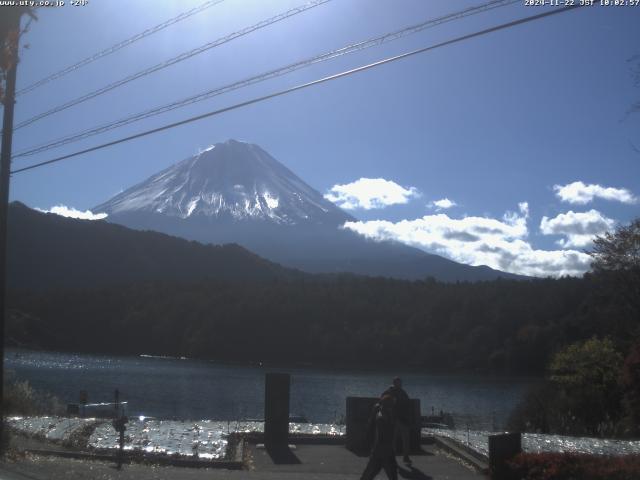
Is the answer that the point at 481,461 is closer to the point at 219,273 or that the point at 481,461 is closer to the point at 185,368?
the point at 185,368

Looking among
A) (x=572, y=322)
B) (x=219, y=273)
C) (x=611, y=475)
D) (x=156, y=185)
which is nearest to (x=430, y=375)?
(x=572, y=322)

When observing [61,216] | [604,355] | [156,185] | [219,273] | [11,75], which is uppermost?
[156,185]

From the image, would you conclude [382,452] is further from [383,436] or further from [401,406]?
[401,406]

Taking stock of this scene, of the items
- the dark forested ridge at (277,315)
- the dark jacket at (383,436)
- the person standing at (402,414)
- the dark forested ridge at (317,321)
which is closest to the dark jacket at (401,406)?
the person standing at (402,414)

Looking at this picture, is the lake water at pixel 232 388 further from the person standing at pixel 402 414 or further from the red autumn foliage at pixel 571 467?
the red autumn foliage at pixel 571 467

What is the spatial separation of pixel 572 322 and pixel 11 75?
41.2m

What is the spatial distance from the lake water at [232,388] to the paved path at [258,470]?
13598 mm

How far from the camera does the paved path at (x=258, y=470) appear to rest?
1048 centimetres

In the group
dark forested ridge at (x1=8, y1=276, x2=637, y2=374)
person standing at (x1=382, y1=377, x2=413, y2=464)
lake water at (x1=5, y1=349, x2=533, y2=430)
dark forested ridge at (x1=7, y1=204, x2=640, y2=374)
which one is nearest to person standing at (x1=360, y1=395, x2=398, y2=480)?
person standing at (x1=382, y1=377, x2=413, y2=464)

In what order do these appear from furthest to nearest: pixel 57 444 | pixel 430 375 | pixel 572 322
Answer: pixel 430 375 → pixel 572 322 → pixel 57 444

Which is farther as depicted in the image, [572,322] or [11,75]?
[572,322]

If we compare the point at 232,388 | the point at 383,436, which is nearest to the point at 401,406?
the point at 383,436

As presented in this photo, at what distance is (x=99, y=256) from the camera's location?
10444cm

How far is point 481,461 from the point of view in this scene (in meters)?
11.7
